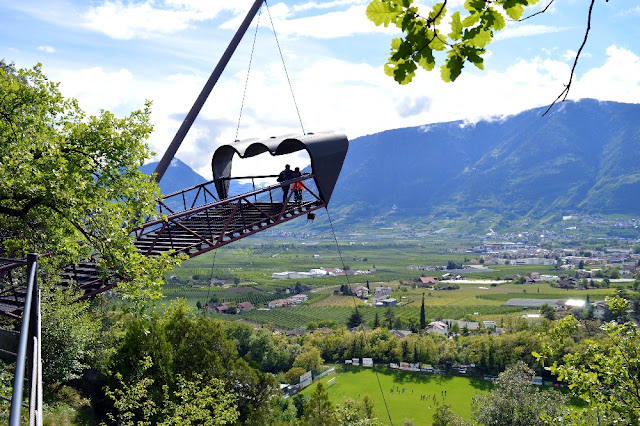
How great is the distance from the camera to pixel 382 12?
298 centimetres

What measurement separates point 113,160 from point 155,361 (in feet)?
44.8

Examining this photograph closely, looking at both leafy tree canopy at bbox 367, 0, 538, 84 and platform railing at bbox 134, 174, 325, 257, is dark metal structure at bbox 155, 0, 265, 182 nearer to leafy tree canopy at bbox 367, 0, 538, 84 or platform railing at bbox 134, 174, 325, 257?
platform railing at bbox 134, 174, 325, 257

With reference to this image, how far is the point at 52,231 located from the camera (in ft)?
30.6

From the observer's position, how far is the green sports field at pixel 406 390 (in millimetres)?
61688

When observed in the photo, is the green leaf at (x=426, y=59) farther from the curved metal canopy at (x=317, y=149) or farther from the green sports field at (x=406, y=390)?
the green sports field at (x=406, y=390)

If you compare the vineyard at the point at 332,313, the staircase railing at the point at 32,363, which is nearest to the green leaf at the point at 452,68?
the staircase railing at the point at 32,363

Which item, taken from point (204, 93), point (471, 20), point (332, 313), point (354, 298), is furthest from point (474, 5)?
point (332, 313)

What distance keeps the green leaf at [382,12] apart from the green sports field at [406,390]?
61.0 m

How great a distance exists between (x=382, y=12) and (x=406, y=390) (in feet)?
235

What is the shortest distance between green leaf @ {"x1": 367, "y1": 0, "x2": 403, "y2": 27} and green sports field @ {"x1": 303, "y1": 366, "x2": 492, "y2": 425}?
200 ft

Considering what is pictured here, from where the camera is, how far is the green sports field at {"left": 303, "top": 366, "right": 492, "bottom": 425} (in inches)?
2429

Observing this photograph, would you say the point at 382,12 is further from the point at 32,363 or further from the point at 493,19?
the point at 32,363

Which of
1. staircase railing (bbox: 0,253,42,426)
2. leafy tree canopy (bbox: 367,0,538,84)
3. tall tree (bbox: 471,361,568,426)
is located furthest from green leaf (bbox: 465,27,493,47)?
tall tree (bbox: 471,361,568,426)

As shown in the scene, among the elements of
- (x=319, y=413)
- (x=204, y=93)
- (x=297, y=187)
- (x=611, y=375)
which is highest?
(x=204, y=93)
